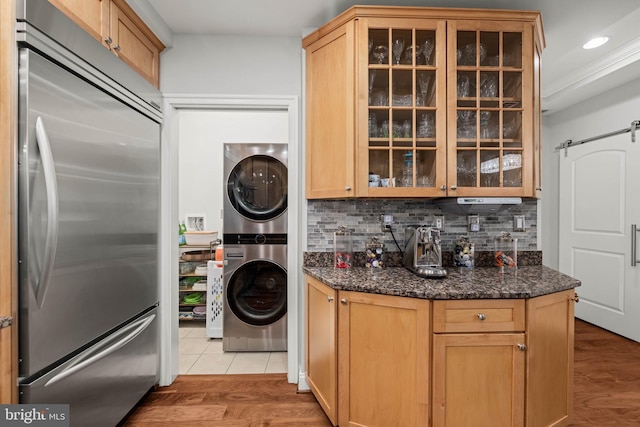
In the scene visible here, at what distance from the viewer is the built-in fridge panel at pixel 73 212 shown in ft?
3.65

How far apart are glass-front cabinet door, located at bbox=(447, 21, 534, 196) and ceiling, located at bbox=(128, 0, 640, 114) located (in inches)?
9.7

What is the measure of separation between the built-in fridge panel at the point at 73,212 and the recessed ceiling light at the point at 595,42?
322cm

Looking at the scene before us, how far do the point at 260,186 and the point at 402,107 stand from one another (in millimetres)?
1363

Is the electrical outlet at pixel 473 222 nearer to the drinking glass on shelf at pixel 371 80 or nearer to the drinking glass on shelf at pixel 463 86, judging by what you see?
the drinking glass on shelf at pixel 463 86

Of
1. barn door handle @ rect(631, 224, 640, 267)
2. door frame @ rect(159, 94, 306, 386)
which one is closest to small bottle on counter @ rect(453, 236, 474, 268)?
door frame @ rect(159, 94, 306, 386)

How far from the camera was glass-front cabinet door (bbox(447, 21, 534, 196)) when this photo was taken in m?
1.83

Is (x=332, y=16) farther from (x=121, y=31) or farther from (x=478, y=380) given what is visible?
(x=478, y=380)

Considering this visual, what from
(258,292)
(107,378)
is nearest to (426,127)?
(258,292)

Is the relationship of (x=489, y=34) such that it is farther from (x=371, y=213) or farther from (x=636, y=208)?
(x=636, y=208)

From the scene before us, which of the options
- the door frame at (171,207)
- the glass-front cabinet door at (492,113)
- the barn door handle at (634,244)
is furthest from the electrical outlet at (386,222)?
the barn door handle at (634,244)

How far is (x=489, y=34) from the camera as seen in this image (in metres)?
1.85

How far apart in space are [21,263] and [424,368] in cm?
170

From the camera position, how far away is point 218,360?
100 inches

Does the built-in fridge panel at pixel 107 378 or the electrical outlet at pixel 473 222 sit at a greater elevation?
the electrical outlet at pixel 473 222
